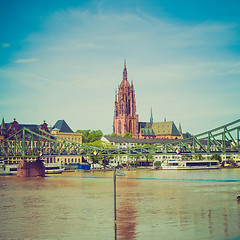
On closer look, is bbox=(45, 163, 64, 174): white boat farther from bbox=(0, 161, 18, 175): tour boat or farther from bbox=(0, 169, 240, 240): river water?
bbox=(0, 169, 240, 240): river water

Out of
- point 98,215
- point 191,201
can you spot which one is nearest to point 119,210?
point 98,215

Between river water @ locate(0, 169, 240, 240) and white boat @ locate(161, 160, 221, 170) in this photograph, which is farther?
white boat @ locate(161, 160, 221, 170)

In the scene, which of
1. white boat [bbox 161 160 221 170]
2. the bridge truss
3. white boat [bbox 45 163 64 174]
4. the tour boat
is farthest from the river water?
white boat [bbox 161 160 221 170]

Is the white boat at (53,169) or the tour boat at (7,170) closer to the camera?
the tour boat at (7,170)

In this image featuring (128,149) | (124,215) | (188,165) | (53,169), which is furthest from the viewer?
(188,165)

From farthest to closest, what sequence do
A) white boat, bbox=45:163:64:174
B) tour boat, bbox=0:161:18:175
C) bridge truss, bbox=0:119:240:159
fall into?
1. white boat, bbox=45:163:64:174
2. tour boat, bbox=0:161:18:175
3. bridge truss, bbox=0:119:240:159

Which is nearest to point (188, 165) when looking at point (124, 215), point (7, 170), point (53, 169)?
point (53, 169)

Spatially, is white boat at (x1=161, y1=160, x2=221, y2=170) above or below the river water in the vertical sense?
above

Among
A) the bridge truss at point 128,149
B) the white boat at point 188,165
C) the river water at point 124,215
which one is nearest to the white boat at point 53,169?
the bridge truss at point 128,149

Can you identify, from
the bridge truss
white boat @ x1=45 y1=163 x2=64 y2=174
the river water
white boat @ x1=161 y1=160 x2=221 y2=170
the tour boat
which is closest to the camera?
the river water

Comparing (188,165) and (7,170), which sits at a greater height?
(188,165)

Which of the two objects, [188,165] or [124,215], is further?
[188,165]

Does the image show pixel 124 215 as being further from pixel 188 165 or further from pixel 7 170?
pixel 188 165

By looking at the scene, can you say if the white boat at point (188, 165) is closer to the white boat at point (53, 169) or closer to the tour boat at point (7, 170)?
the white boat at point (53, 169)
